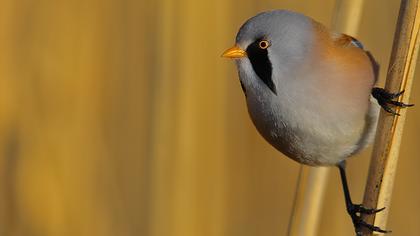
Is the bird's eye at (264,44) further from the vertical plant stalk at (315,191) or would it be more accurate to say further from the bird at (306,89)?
the vertical plant stalk at (315,191)

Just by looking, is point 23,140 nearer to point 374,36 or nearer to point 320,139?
point 320,139

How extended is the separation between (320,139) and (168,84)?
1.98ft

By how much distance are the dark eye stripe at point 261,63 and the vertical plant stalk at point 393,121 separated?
25cm

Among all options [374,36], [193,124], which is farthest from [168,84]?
[374,36]

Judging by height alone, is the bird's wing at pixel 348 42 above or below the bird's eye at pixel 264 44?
above

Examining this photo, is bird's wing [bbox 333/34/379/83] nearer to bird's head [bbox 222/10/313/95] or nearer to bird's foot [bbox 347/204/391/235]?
bird's head [bbox 222/10/313/95]

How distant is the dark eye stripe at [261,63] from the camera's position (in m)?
1.63

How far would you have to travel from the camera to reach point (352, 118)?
1705mm

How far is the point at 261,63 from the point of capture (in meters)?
1.64

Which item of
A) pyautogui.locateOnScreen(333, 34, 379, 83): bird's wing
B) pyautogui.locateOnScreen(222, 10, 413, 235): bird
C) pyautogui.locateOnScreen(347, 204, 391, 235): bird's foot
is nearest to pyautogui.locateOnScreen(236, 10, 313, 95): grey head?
pyautogui.locateOnScreen(222, 10, 413, 235): bird

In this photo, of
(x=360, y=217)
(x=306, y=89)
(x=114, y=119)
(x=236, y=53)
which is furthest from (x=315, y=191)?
(x=114, y=119)

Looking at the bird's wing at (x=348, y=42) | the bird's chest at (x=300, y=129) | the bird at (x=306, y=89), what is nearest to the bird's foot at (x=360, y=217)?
the bird at (x=306, y=89)

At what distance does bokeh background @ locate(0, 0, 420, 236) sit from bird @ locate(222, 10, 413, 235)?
18.1 inches

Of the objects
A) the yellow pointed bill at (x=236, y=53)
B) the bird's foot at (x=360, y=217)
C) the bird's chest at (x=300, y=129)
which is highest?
the yellow pointed bill at (x=236, y=53)
